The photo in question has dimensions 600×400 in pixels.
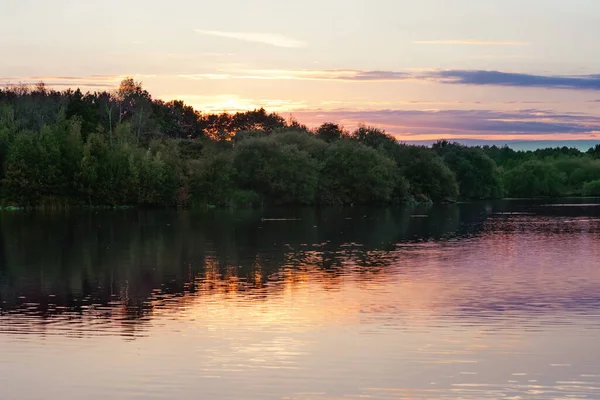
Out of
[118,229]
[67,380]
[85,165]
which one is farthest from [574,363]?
[85,165]

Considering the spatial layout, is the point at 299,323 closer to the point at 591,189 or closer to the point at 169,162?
the point at 169,162

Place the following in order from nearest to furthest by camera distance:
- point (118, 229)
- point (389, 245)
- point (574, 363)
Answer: point (574, 363) < point (389, 245) < point (118, 229)

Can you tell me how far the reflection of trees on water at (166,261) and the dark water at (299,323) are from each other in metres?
0.15

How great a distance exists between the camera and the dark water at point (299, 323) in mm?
15062

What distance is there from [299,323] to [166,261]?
55.7ft

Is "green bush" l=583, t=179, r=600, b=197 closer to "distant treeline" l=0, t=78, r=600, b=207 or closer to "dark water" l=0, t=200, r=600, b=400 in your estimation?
"distant treeline" l=0, t=78, r=600, b=207

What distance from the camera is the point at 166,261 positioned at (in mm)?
36969

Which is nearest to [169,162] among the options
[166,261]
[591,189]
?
[166,261]

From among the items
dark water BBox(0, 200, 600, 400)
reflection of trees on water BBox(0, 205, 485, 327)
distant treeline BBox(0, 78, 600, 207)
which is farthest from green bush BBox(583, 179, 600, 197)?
dark water BBox(0, 200, 600, 400)

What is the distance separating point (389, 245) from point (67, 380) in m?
32.1

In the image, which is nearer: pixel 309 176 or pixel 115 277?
pixel 115 277

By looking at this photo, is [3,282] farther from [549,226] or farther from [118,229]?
[549,226]

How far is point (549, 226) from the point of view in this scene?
64.1 m

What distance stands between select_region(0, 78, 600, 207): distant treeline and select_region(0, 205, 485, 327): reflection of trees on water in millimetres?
34968
